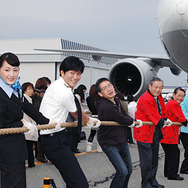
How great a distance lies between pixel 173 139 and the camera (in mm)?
5398

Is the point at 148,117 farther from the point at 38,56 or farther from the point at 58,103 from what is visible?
the point at 38,56

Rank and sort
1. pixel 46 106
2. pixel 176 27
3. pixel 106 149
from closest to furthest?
1. pixel 46 106
2. pixel 106 149
3. pixel 176 27

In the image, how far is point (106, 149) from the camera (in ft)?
12.3

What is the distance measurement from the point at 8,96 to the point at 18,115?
7.2 inches

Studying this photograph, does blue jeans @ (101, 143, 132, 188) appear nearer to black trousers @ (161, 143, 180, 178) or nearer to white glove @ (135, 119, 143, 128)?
white glove @ (135, 119, 143, 128)

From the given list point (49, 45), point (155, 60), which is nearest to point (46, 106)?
point (155, 60)

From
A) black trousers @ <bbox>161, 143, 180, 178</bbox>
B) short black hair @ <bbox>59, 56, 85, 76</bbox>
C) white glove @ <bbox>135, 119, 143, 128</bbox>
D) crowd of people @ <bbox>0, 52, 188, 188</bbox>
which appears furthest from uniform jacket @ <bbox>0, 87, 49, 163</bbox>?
black trousers @ <bbox>161, 143, 180, 178</bbox>

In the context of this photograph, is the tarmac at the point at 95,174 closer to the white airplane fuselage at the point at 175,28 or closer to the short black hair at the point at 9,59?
the white airplane fuselage at the point at 175,28

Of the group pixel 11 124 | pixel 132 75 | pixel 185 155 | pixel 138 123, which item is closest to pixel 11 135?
pixel 11 124

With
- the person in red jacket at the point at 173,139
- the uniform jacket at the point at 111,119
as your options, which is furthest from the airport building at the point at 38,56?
the uniform jacket at the point at 111,119

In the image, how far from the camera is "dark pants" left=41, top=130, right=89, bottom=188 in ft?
9.85

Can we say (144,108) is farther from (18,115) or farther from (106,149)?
(18,115)

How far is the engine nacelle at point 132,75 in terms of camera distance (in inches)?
394

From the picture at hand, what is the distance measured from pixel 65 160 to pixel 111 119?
3.48ft
